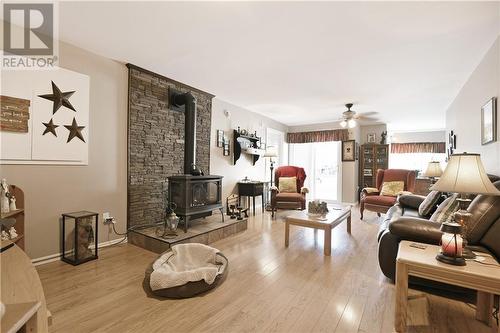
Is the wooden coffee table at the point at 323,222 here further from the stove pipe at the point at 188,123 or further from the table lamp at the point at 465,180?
the stove pipe at the point at 188,123

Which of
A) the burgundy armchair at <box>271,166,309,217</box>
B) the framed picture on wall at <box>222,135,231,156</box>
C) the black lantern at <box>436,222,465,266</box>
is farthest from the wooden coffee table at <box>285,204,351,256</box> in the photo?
the framed picture on wall at <box>222,135,231,156</box>

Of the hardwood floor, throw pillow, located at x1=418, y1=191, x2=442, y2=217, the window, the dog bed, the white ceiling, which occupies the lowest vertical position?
the hardwood floor

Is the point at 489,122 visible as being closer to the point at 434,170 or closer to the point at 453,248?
the point at 453,248

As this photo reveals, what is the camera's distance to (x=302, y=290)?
208 centimetres

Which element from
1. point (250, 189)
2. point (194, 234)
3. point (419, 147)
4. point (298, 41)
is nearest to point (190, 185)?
point (194, 234)

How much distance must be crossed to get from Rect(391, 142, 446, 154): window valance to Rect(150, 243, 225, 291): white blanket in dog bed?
8.08m

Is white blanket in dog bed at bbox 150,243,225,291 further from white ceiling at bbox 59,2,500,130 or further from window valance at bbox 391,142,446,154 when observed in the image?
window valance at bbox 391,142,446,154

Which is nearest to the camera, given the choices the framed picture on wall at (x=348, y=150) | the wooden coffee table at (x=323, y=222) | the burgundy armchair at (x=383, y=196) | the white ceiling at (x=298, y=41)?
the white ceiling at (x=298, y=41)

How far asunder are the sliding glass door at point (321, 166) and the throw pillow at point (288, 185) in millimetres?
1968

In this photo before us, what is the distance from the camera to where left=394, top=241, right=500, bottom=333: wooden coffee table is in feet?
4.44

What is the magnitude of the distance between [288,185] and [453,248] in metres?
3.78

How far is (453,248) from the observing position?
1506 mm

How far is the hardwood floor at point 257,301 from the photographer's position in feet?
5.35

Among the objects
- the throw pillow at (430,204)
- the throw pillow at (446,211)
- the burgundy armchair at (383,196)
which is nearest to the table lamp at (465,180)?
the throw pillow at (446,211)
